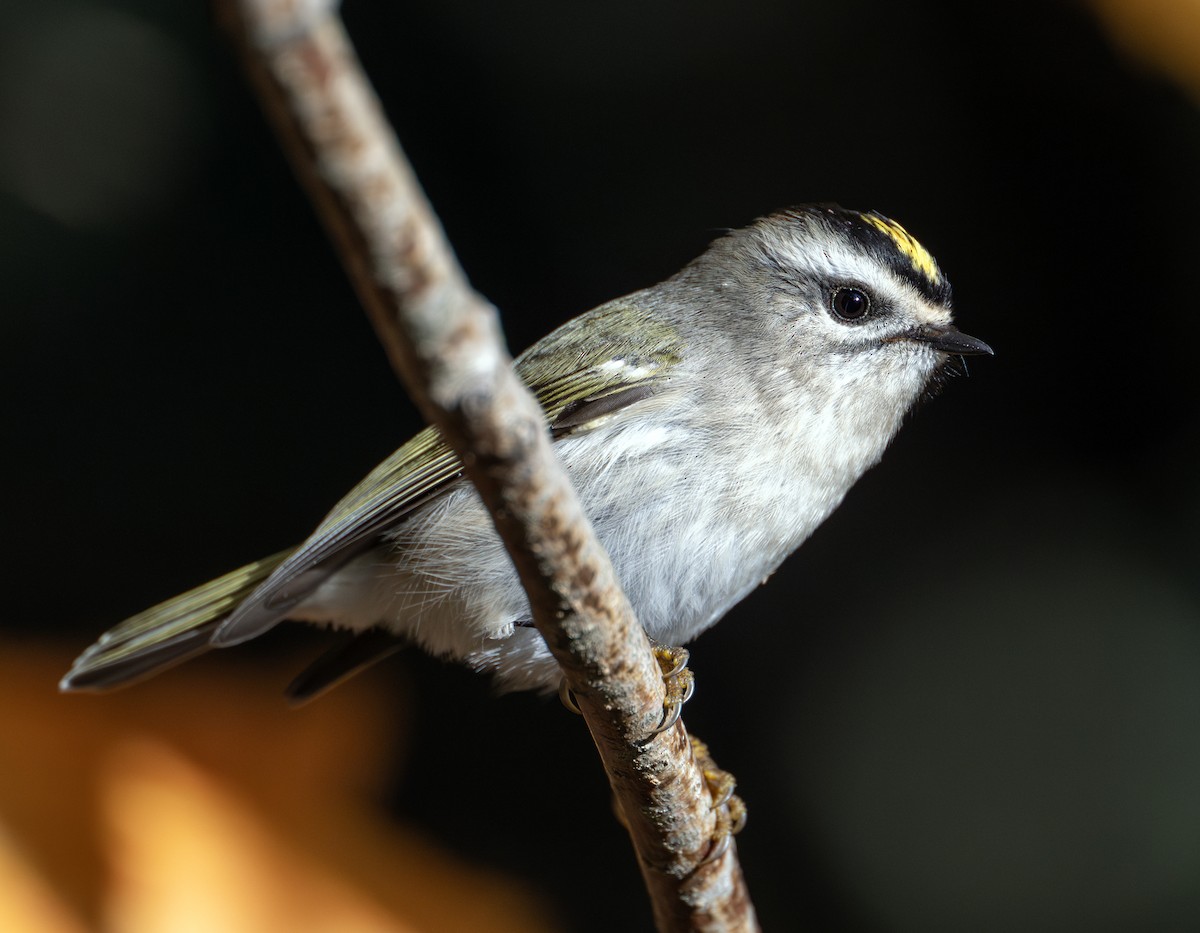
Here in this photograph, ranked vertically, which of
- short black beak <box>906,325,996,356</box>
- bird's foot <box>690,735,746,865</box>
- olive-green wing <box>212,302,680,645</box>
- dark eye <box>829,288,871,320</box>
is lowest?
bird's foot <box>690,735,746,865</box>

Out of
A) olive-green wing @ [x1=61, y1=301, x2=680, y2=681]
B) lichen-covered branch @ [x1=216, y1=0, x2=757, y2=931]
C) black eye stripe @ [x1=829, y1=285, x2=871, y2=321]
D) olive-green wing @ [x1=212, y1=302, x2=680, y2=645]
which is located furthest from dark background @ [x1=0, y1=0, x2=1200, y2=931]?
lichen-covered branch @ [x1=216, y1=0, x2=757, y2=931]

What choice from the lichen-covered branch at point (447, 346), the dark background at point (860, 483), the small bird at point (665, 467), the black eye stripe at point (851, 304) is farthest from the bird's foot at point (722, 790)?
the dark background at point (860, 483)

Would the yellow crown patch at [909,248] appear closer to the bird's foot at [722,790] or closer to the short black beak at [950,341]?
the short black beak at [950,341]

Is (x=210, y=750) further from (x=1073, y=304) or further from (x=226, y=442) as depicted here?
(x=1073, y=304)

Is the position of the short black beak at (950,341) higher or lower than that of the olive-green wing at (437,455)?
lower

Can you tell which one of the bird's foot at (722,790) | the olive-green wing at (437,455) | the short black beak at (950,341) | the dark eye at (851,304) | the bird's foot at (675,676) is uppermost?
the olive-green wing at (437,455)

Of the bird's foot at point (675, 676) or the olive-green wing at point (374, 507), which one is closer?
the bird's foot at point (675, 676)

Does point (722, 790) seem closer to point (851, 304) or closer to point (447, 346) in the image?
point (851, 304)

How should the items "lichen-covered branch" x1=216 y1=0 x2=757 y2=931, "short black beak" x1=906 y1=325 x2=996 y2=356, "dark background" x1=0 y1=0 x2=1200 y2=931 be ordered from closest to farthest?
1. "lichen-covered branch" x1=216 y1=0 x2=757 y2=931
2. "short black beak" x1=906 y1=325 x2=996 y2=356
3. "dark background" x1=0 y1=0 x2=1200 y2=931

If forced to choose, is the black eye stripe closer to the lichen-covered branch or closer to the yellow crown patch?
the yellow crown patch

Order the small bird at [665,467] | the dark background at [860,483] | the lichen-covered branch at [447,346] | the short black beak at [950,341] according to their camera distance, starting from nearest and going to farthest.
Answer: the lichen-covered branch at [447,346], the small bird at [665,467], the short black beak at [950,341], the dark background at [860,483]
